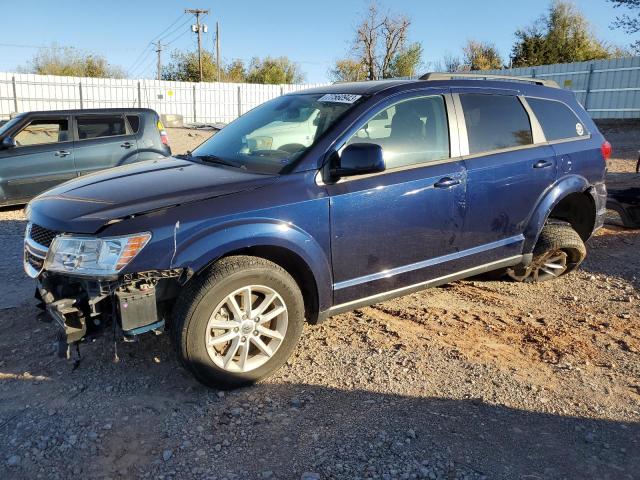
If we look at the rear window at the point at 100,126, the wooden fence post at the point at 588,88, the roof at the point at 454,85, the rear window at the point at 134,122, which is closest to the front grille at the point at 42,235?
the roof at the point at 454,85

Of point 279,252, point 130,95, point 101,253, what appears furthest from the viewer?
point 130,95

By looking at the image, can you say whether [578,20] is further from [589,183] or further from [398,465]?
[398,465]

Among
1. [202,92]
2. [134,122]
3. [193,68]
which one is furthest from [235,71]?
[134,122]

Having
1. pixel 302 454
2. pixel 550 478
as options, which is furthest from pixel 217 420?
pixel 550 478

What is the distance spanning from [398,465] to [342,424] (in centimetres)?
44

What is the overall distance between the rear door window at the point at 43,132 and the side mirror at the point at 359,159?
6.72 meters

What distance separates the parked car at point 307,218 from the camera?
10.0ft

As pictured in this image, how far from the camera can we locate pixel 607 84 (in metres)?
22.3

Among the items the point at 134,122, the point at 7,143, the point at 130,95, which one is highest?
the point at 130,95

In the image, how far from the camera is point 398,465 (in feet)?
8.75

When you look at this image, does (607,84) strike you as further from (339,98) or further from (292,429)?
(292,429)

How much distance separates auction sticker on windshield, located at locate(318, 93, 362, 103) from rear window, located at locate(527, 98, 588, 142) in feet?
5.96

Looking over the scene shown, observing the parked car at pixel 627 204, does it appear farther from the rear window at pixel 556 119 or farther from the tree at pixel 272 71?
the tree at pixel 272 71

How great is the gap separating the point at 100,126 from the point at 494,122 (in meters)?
Result: 6.81
